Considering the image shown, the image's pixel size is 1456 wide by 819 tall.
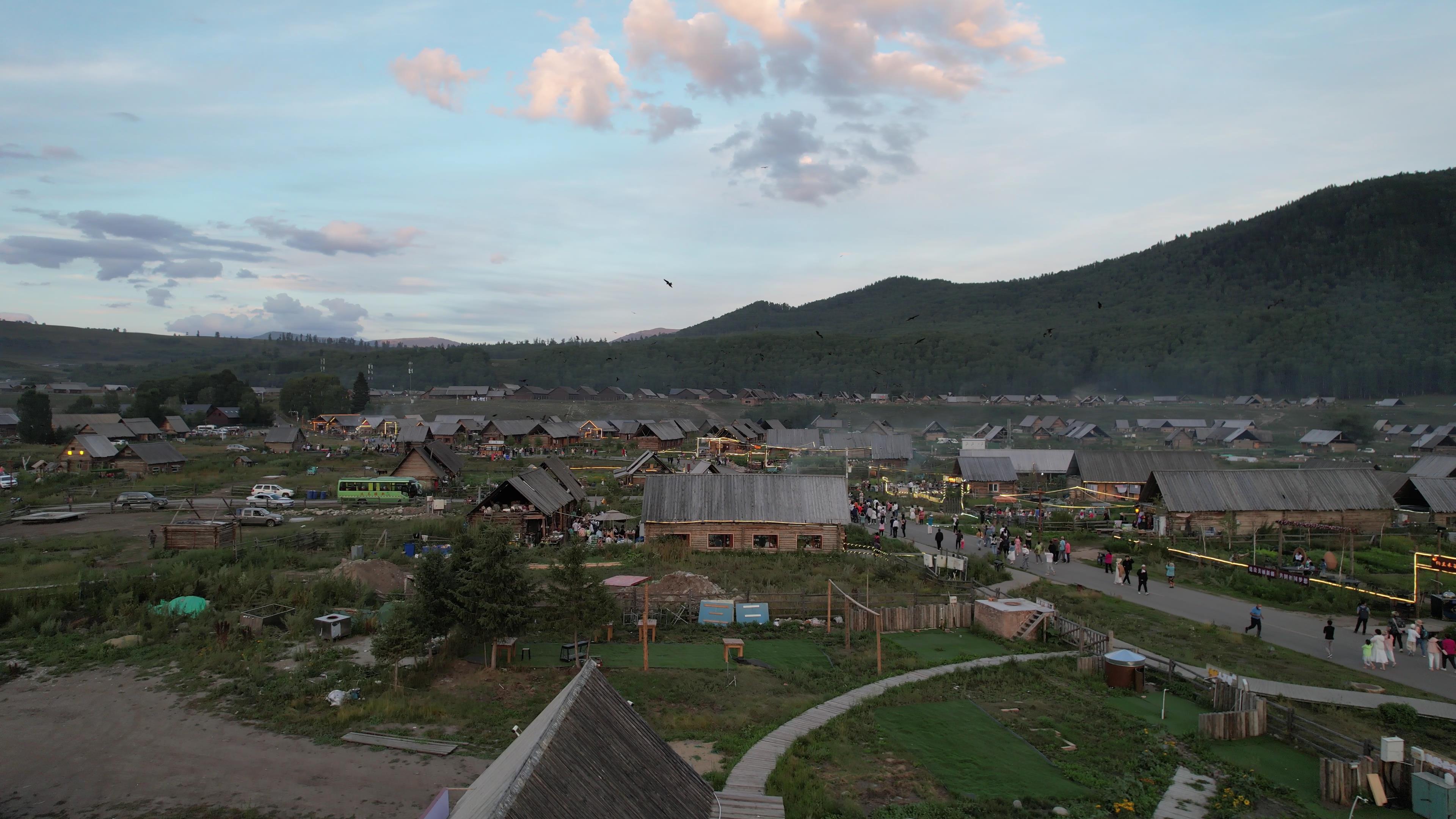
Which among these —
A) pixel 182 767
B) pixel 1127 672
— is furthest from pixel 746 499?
pixel 182 767

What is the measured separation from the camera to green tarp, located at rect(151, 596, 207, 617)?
22.0m

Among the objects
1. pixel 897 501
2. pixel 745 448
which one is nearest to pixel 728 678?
pixel 897 501

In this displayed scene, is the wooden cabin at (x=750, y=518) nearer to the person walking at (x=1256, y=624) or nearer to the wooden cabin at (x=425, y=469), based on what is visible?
the person walking at (x=1256, y=624)

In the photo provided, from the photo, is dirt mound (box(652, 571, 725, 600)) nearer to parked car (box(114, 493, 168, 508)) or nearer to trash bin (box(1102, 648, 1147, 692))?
trash bin (box(1102, 648, 1147, 692))

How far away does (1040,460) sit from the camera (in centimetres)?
5659

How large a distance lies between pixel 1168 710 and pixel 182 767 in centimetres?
1955

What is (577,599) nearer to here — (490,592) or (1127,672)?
(490,592)

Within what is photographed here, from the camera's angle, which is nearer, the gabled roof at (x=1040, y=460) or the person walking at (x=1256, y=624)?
the person walking at (x=1256, y=624)

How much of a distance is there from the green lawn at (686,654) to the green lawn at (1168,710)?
677 cm

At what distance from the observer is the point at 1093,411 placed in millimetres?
132000

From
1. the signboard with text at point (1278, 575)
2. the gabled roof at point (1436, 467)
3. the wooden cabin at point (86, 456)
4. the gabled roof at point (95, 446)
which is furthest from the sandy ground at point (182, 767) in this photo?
the gabled roof at point (95, 446)

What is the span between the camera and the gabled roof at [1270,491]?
36250 millimetres

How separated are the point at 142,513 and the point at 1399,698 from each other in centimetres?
5296

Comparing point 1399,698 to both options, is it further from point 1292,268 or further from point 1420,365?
point 1292,268
